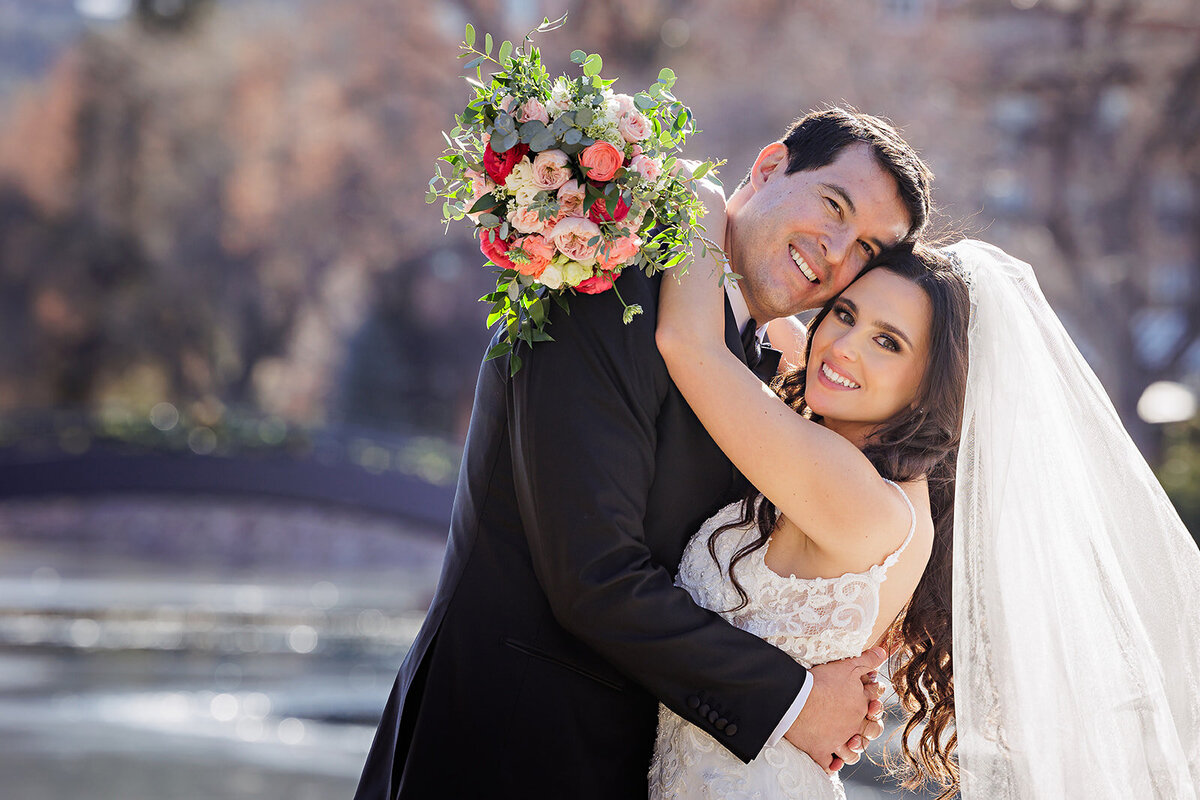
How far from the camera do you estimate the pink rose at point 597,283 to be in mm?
2527

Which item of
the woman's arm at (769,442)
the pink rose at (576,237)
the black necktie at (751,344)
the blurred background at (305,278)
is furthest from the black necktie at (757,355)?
the blurred background at (305,278)

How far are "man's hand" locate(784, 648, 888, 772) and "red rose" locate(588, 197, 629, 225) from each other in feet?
3.53

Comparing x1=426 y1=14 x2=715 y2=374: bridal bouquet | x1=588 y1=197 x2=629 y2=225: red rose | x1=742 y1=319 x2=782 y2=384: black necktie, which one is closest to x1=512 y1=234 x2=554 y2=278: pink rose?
x1=426 y1=14 x2=715 y2=374: bridal bouquet

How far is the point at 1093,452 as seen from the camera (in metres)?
3.02

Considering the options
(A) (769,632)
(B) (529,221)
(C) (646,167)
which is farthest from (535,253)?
(A) (769,632)

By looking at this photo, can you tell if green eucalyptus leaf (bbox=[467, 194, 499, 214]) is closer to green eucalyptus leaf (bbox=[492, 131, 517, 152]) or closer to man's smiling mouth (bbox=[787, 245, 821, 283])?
green eucalyptus leaf (bbox=[492, 131, 517, 152])

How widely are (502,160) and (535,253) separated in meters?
0.22

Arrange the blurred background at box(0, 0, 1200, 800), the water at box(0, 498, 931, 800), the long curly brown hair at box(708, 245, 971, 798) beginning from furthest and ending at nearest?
the blurred background at box(0, 0, 1200, 800)
the water at box(0, 498, 931, 800)
the long curly brown hair at box(708, 245, 971, 798)

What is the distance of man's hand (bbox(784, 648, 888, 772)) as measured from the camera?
2.71 metres

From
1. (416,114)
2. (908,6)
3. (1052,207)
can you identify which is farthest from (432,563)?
(908,6)

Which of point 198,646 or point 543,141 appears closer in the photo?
point 543,141

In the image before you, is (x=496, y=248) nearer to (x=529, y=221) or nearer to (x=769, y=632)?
(x=529, y=221)

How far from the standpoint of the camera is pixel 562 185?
8.24 feet

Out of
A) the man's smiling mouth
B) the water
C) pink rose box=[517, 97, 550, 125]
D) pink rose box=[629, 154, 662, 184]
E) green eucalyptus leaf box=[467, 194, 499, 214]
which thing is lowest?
the man's smiling mouth
